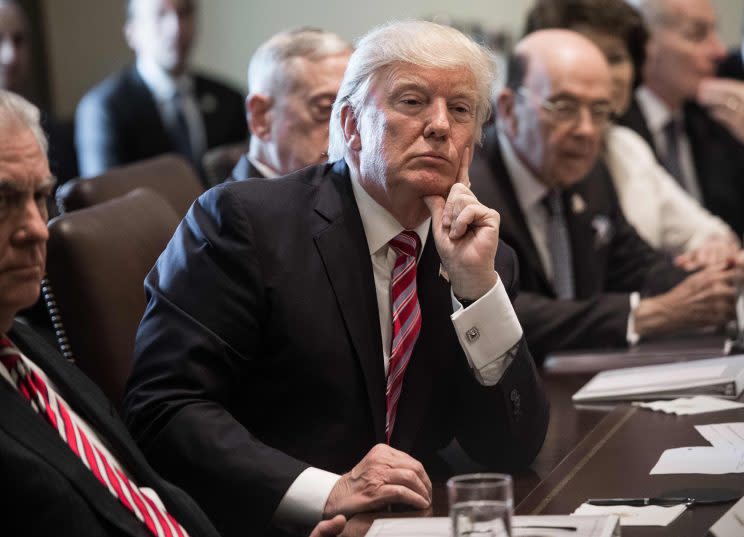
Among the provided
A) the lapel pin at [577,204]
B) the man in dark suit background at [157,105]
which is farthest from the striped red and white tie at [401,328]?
the man in dark suit background at [157,105]

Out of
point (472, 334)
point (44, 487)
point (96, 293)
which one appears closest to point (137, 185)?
point (96, 293)

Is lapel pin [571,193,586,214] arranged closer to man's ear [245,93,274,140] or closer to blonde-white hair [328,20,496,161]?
man's ear [245,93,274,140]

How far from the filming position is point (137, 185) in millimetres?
3371

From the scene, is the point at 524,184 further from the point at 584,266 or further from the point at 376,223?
the point at 376,223

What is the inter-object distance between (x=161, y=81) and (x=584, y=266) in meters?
2.89

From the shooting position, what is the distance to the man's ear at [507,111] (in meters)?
3.66

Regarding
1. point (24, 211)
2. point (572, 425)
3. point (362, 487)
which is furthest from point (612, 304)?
point (24, 211)

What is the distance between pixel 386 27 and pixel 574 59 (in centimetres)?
139

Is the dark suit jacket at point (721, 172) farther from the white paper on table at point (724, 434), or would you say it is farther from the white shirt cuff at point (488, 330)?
the white shirt cuff at point (488, 330)

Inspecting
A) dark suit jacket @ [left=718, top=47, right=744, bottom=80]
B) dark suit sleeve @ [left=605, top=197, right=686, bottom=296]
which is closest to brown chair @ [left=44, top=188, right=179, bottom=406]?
dark suit sleeve @ [left=605, top=197, right=686, bottom=296]

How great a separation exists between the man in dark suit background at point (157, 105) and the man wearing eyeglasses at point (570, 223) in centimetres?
225

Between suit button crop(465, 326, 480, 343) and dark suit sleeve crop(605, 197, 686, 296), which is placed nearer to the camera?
suit button crop(465, 326, 480, 343)

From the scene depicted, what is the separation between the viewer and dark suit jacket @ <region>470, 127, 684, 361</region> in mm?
3176

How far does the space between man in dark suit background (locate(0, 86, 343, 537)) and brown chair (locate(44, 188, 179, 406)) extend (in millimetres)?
437
